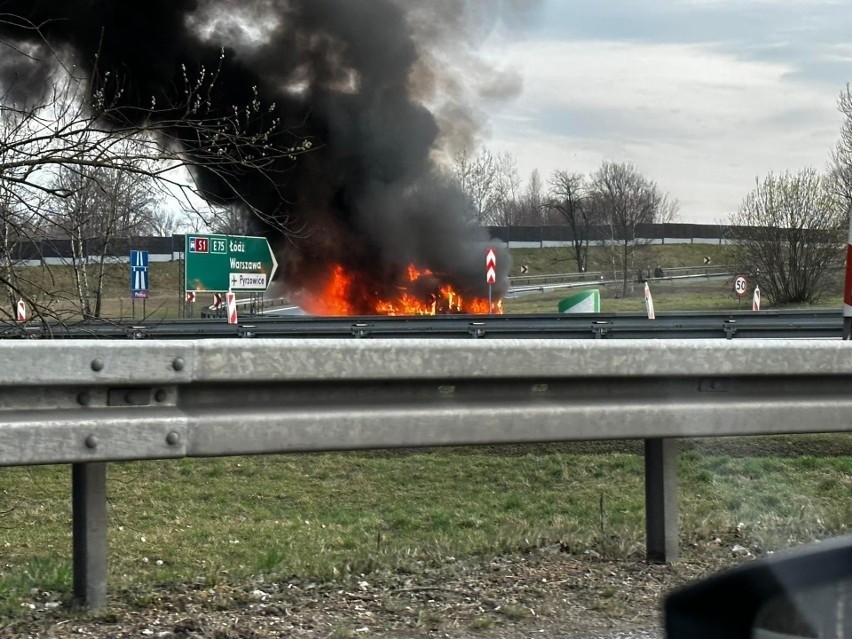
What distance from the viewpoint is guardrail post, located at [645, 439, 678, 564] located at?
15.2 ft

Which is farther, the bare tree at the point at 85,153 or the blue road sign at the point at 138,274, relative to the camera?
the blue road sign at the point at 138,274

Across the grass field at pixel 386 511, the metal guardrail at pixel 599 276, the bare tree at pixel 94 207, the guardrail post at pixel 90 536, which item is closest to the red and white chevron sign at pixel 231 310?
the grass field at pixel 386 511

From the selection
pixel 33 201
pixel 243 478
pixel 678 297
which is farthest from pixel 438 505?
pixel 678 297

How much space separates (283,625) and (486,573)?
1.02 m

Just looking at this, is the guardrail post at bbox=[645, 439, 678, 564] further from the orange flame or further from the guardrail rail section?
the orange flame

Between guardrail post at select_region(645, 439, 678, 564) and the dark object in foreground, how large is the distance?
3.16 metres

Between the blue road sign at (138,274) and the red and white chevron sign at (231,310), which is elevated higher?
the blue road sign at (138,274)

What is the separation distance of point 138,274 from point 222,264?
293cm

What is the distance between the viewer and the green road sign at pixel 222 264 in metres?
28.8

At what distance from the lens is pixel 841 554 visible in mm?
1424

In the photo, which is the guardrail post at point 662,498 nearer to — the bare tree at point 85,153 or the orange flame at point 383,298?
the bare tree at point 85,153

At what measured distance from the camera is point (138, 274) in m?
30.5

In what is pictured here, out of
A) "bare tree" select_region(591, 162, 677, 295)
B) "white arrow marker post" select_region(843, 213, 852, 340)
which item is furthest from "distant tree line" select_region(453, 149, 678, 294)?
"white arrow marker post" select_region(843, 213, 852, 340)

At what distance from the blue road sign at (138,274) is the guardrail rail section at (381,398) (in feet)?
87.3
